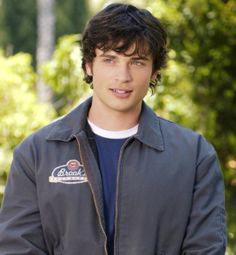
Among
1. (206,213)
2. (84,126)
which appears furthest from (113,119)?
(206,213)

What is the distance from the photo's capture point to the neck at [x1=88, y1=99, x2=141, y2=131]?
269 centimetres

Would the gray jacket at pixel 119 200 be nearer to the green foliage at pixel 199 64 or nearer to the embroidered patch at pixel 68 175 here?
the embroidered patch at pixel 68 175

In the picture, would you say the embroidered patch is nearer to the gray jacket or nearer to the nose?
the gray jacket

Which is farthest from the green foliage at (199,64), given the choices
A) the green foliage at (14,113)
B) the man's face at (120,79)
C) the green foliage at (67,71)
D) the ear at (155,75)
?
the man's face at (120,79)

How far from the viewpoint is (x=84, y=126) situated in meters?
2.72

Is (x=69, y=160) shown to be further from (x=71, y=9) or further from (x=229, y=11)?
(x=71, y=9)

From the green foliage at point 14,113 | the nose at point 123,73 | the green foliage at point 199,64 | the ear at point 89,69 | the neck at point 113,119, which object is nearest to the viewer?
the nose at point 123,73

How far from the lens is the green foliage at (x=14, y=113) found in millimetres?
5902

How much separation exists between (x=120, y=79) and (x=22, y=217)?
0.64 meters

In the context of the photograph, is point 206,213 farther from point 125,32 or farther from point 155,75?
point 125,32

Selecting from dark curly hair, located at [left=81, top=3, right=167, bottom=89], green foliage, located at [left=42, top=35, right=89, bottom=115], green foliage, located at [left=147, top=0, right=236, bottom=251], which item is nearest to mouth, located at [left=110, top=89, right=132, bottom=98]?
dark curly hair, located at [left=81, top=3, right=167, bottom=89]

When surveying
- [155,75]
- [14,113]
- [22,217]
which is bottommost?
[14,113]

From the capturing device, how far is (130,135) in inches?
106

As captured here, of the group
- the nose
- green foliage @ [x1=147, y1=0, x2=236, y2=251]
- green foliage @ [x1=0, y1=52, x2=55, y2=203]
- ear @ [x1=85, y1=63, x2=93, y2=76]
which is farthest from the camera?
green foliage @ [x1=147, y1=0, x2=236, y2=251]
